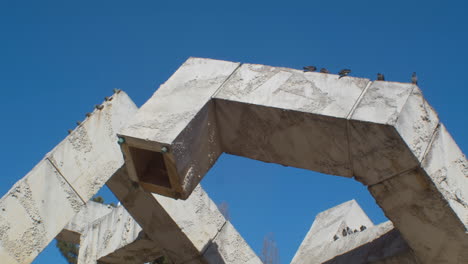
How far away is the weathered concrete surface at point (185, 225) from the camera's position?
6980mm

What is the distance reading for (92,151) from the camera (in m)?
6.30

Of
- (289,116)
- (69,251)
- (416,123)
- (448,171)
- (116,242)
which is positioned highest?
(69,251)

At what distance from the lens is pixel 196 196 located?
753 centimetres

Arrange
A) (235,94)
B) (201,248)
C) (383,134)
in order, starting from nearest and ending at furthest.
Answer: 1. (383,134)
2. (235,94)
3. (201,248)

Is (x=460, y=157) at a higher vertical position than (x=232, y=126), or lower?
lower

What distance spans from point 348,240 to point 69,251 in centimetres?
1071

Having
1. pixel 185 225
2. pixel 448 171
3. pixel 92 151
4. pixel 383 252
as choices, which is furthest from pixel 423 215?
pixel 92 151

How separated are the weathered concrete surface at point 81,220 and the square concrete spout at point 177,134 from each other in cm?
432

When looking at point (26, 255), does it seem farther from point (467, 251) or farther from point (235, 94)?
point (467, 251)

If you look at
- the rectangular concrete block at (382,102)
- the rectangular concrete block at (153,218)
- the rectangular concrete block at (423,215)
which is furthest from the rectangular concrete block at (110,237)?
the rectangular concrete block at (382,102)

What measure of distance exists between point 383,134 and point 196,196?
3.19 metres

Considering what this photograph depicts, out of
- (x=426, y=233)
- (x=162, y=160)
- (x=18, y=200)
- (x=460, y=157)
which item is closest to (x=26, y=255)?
(x=18, y=200)

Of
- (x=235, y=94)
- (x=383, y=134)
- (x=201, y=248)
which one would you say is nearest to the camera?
(x=383, y=134)

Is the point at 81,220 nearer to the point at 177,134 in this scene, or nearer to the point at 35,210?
the point at 35,210
